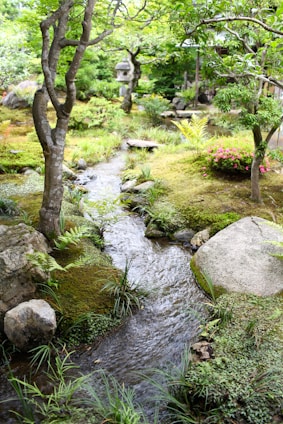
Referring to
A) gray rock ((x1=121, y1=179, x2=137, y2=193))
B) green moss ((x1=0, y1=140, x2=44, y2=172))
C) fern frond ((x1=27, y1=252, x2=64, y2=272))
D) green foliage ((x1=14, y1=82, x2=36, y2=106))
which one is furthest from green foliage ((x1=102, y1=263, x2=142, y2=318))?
green foliage ((x1=14, y1=82, x2=36, y2=106))

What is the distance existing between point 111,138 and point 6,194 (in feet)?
20.9

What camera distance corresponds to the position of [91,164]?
11.1m

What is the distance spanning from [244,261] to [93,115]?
35.5 feet

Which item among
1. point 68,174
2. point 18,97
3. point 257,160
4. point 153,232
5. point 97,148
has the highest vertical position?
point 257,160

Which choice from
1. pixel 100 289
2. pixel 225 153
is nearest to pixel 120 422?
pixel 100 289

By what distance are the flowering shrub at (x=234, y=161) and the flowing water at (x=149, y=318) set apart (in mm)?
2535

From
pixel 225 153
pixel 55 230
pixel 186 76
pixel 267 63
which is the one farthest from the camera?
pixel 186 76

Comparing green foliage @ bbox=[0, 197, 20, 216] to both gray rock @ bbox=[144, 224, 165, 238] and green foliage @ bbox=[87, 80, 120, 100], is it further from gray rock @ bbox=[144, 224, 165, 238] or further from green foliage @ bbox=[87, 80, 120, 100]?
green foliage @ bbox=[87, 80, 120, 100]

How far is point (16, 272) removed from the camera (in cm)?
395

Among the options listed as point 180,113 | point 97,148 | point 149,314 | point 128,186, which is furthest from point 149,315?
point 180,113

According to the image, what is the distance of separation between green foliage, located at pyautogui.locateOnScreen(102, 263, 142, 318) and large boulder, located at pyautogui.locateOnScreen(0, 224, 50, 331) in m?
0.82

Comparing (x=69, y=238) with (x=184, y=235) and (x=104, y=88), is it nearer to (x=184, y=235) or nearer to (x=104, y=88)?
(x=184, y=235)

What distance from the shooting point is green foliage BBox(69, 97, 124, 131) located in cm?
1376

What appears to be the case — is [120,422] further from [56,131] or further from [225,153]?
[225,153]
